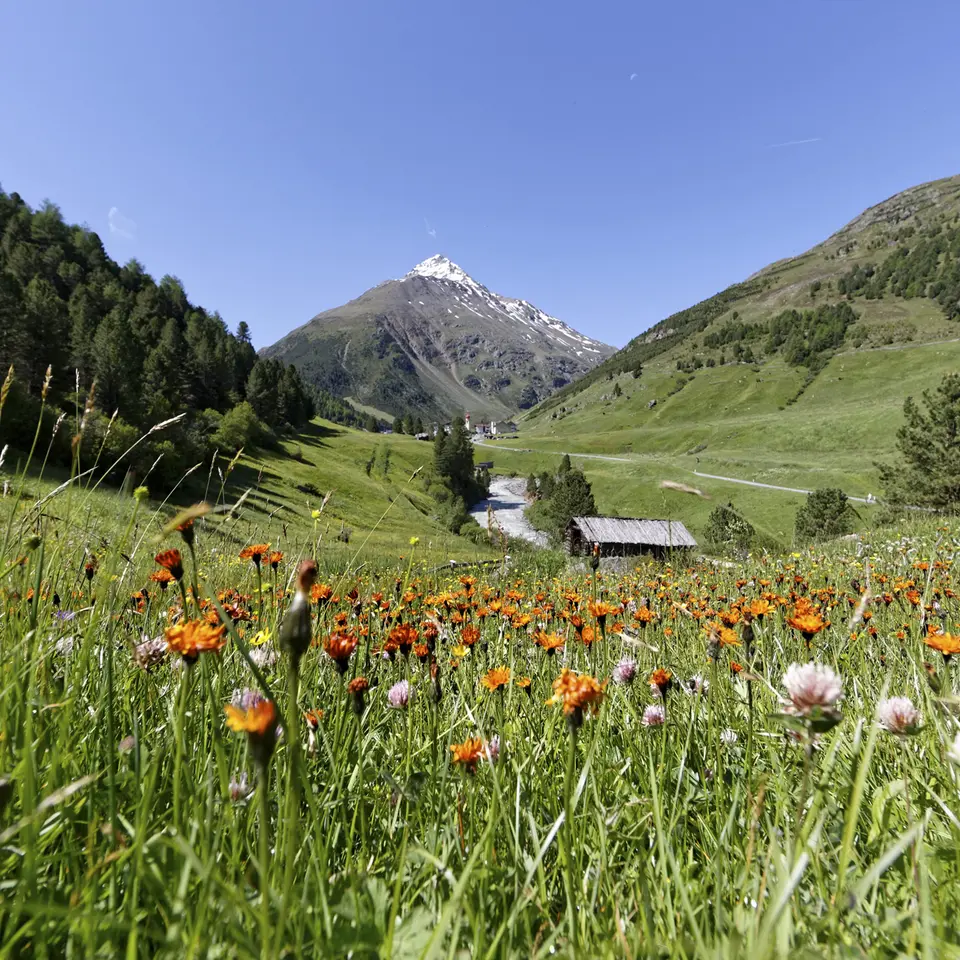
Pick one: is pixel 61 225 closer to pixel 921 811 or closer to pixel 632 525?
pixel 632 525

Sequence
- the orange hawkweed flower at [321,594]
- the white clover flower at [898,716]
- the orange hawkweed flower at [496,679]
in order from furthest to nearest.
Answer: the orange hawkweed flower at [321,594] → the orange hawkweed flower at [496,679] → the white clover flower at [898,716]

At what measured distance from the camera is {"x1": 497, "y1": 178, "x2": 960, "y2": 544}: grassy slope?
6025 cm

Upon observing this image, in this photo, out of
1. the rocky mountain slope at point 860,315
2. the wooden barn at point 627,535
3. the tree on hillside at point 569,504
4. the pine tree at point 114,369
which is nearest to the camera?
the wooden barn at point 627,535

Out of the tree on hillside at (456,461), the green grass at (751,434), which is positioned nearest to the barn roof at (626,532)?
the green grass at (751,434)

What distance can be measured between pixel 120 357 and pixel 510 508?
5499 centimetres

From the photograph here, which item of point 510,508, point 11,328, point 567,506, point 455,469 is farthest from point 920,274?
point 11,328

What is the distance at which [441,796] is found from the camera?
1.24 metres

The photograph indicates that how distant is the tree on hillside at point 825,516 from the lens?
1175 inches

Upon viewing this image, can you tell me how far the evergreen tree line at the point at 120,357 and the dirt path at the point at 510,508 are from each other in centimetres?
3031

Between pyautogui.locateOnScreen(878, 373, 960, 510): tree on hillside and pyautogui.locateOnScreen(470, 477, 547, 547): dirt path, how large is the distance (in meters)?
28.0

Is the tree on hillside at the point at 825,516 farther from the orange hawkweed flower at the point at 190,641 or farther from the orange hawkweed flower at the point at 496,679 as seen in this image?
the orange hawkweed flower at the point at 190,641

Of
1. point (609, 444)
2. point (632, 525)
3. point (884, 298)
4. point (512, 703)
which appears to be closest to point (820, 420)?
point (609, 444)

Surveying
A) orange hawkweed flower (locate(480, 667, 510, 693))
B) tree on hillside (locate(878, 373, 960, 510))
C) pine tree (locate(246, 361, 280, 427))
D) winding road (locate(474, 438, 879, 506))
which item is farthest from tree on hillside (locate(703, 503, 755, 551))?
pine tree (locate(246, 361, 280, 427))

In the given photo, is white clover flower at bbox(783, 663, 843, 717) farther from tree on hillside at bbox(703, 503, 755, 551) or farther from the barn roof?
the barn roof
